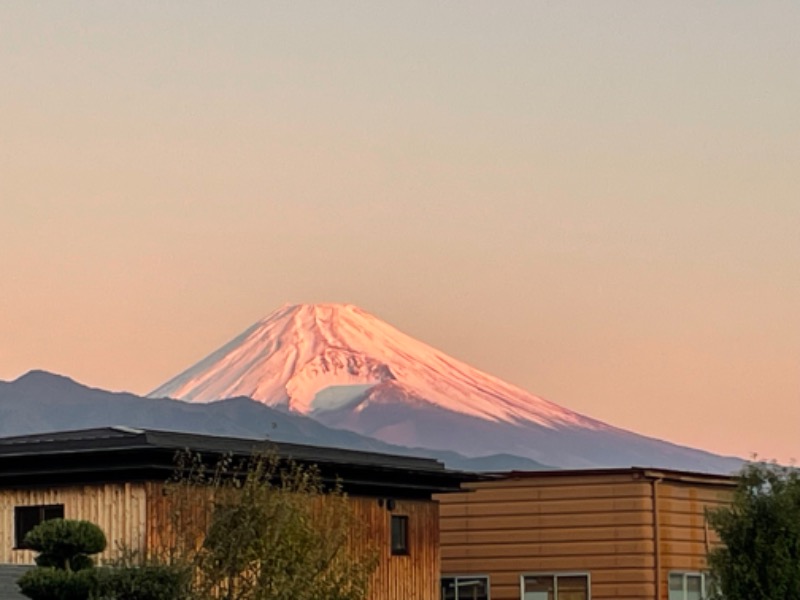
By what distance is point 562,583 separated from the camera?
5797cm

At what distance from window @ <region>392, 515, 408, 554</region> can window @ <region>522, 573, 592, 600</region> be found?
24.7 feet

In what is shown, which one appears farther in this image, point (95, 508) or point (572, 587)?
point (572, 587)

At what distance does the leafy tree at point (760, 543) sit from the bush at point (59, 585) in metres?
16.3

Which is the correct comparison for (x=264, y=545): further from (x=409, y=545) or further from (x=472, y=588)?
(x=472, y=588)

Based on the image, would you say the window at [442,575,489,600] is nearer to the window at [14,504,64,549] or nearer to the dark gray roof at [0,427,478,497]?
the dark gray roof at [0,427,478,497]

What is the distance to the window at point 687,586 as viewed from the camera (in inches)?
2239

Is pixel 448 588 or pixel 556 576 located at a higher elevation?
pixel 556 576

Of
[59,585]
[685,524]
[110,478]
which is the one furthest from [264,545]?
[685,524]

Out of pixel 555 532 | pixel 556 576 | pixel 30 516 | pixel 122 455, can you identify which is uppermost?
pixel 122 455

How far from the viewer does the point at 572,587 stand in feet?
190

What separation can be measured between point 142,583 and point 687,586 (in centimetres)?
2375

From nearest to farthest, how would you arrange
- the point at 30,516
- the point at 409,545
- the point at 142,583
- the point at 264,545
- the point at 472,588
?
the point at 142,583, the point at 264,545, the point at 30,516, the point at 409,545, the point at 472,588

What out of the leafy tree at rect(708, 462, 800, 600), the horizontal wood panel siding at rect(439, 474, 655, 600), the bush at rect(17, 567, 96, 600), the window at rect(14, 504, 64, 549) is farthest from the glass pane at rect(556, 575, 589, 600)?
the bush at rect(17, 567, 96, 600)

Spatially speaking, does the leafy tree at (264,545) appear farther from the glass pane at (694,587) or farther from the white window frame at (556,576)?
the glass pane at (694,587)
